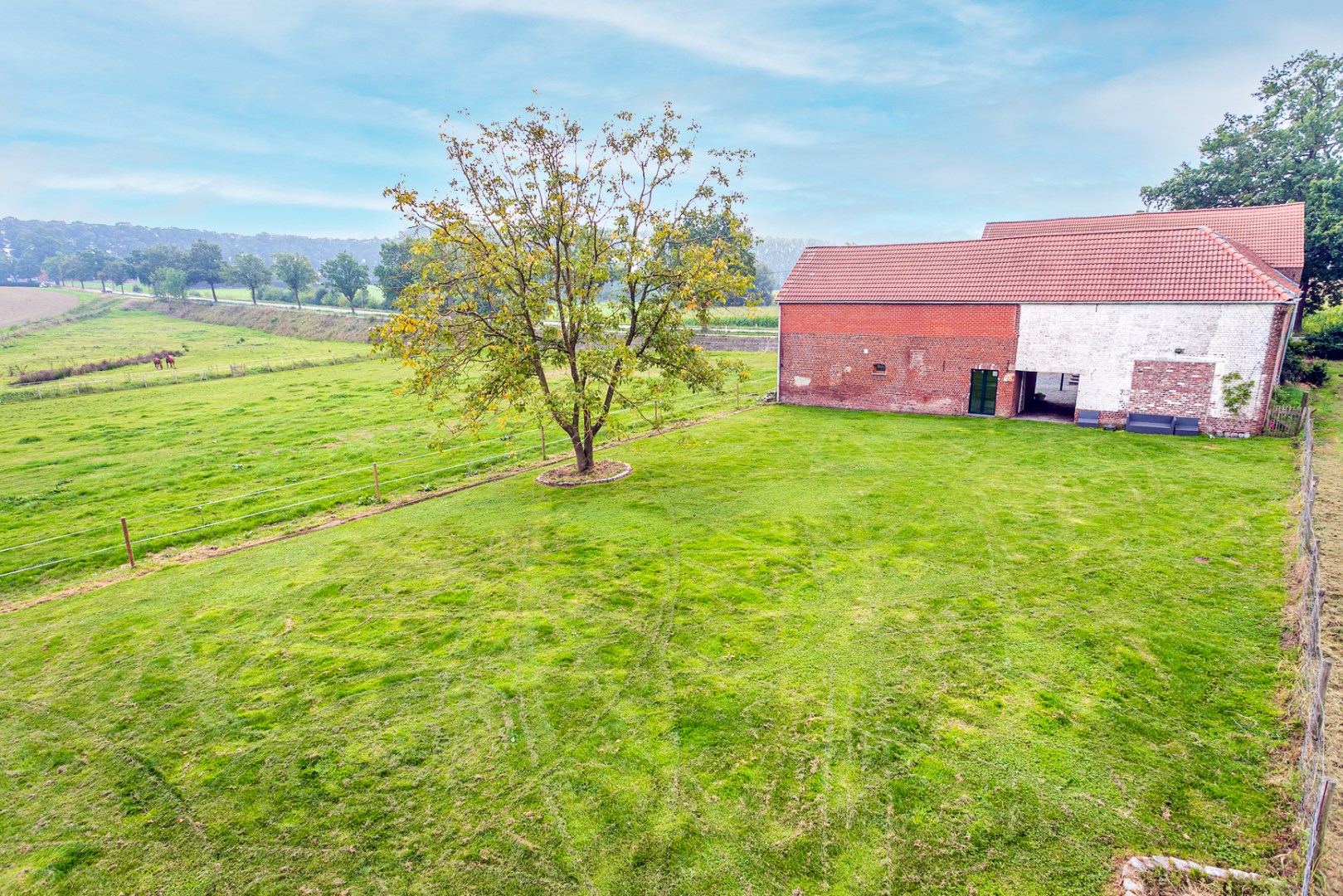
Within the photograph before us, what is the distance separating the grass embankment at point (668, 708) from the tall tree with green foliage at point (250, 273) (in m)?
97.4

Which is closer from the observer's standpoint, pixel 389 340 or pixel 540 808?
pixel 540 808

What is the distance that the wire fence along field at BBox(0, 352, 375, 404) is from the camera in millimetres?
33531

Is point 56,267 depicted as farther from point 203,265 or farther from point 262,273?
point 262,273

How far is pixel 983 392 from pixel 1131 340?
509 cm

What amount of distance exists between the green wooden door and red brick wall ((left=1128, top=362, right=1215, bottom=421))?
4431 mm

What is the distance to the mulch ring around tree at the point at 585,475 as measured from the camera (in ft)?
58.3

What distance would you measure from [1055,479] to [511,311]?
48.9 feet

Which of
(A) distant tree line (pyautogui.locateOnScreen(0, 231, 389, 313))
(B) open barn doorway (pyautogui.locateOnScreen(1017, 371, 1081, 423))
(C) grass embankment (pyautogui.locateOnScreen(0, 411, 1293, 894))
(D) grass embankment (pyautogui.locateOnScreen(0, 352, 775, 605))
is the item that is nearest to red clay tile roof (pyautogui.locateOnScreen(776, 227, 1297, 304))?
(B) open barn doorway (pyautogui.locateOnScreen(1017, 371, 1081, 423))

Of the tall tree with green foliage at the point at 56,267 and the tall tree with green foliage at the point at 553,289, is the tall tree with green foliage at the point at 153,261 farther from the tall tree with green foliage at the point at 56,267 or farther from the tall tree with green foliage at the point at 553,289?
the tall tree with green foliage at the point at 553,289

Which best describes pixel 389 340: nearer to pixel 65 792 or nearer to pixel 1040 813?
pixel 65 792

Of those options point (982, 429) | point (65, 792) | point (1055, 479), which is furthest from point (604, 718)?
point (982, 429)

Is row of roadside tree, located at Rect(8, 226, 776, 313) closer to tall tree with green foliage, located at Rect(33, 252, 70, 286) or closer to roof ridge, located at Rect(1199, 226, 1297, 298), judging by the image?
tall tree with green foliage, located at Rect(33, 252, 70, 286)

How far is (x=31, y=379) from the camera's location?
1441 inches

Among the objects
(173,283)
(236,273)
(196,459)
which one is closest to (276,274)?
(236,273)
